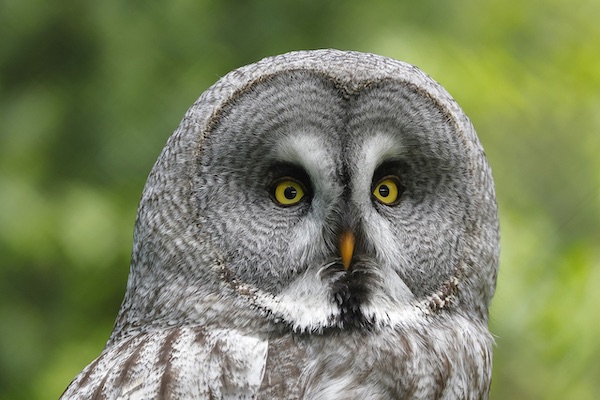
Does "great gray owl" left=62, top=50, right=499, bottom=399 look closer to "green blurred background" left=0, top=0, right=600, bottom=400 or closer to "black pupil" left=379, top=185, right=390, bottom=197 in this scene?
"black pupil" left=379, top=185, right=390, bottom=197

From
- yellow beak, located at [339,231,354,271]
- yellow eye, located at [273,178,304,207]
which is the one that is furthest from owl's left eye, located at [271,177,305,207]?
yellow beak, located at [339,231,354,271]

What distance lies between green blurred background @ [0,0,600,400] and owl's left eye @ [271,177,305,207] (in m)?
0.90

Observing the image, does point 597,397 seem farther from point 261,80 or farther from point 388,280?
point 261,80

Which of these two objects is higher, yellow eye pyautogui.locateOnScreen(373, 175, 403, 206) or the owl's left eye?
yellow eye pyautogui.locateOnScreen(373, 175, 403, 206)

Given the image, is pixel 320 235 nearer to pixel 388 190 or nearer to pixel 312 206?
pixel 312 206

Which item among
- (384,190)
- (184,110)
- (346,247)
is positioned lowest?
(346,247)

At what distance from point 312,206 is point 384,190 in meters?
0.17

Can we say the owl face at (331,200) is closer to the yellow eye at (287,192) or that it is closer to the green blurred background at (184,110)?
the yellow eye at (287,192)

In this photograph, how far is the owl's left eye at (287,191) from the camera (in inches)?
91.0

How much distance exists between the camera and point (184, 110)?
149 inches

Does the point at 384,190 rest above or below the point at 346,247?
above

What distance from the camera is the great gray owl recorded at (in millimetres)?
2219

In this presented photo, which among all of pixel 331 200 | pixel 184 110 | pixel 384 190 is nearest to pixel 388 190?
pixel 384 190

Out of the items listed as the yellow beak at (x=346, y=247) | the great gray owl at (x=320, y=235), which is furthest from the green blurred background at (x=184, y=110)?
the yellow beak at (x=346, y=247)
